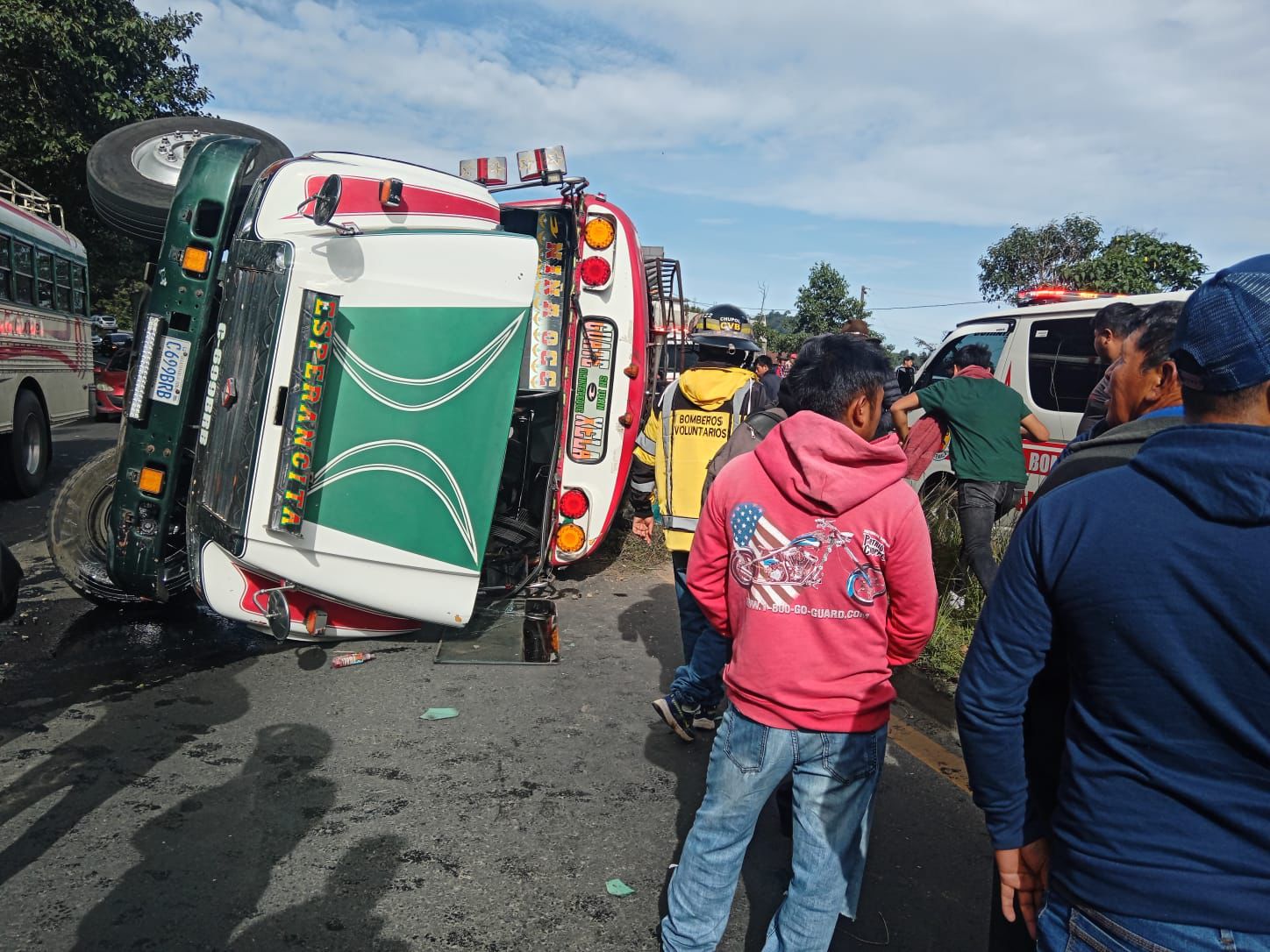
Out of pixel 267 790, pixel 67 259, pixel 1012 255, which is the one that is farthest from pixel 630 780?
pixel 1012 255

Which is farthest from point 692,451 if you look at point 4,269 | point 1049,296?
point 4,269

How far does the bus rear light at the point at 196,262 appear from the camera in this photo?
171 inches

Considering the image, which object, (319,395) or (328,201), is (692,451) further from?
(328,201)

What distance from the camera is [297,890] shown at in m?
2.76

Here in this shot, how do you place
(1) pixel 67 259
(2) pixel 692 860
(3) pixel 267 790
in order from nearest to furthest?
(2) pixel 692 860 → (3) pixel 267 790 → (1) pixel 67 259

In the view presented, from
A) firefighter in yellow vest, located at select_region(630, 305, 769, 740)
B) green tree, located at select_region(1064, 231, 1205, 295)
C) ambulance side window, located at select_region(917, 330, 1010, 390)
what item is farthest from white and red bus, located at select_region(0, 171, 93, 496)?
green tree, located at select_region(1064, 231, 1205, 295)

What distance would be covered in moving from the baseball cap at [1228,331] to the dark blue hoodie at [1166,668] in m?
0.10

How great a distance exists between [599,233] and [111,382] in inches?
551

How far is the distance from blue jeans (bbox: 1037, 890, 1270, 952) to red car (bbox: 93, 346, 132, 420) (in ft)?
56.7

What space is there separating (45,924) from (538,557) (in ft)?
11.1

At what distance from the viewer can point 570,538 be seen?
589 centimetres

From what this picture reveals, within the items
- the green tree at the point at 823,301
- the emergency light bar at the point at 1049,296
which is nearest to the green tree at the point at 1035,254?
the green tree at the point at 823,301

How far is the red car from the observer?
16.0 meters

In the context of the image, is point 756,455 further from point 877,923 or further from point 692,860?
point 877,923
